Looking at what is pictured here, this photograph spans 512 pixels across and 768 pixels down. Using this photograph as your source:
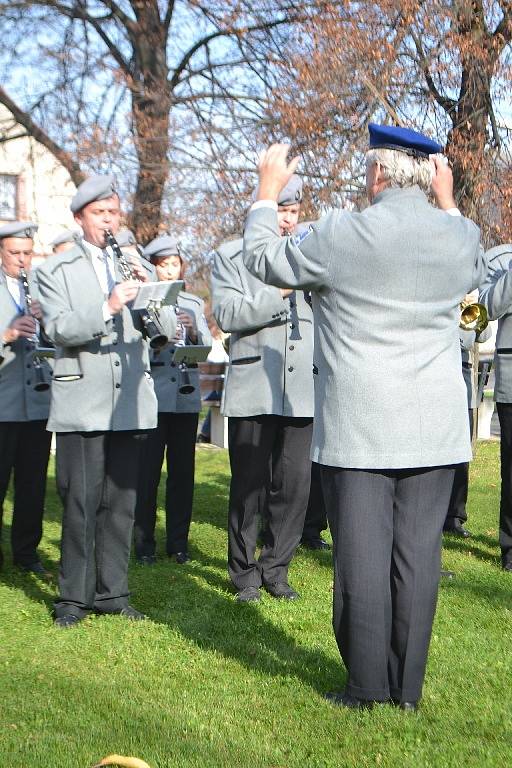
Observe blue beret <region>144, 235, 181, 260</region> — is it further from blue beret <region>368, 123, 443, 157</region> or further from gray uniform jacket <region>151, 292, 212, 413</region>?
blue beret <region>368, 123, 443, 157</region>

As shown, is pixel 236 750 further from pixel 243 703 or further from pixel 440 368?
pixel 440 368

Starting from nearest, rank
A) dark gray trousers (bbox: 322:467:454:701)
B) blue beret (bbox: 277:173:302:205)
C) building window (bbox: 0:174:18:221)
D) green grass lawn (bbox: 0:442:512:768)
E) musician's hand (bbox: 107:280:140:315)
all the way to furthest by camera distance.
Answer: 1. green grass lawn (bbox: 0:442:512:768)
2. dark gray trousers (bbox: 322:467:454:701)
3. musician's hand (bbox: 107:280:140:315)
4. blue beret (bbox: 277:173:302:205)
5. building window (bbox: 0:174:18:221)

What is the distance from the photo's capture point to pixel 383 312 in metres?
4.25

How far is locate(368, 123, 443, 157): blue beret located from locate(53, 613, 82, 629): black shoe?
121 inches

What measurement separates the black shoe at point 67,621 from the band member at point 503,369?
3.01 meters

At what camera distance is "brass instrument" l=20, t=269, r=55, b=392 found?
24.2ft

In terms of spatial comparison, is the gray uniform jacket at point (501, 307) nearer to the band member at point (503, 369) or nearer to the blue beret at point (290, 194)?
the band member at point (503, 369)

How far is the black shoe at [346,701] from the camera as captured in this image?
4.41 metres

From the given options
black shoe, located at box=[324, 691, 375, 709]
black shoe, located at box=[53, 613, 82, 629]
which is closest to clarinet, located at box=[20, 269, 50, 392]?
black shoe, located at box=[53, 613, 82, 629]

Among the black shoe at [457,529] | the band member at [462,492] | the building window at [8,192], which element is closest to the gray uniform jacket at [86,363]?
the band member at [462,492]

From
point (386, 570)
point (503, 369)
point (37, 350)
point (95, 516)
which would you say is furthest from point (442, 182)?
point (37, 350)

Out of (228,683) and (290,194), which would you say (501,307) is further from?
(228,683)

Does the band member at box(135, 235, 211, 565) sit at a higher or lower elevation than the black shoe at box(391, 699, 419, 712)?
higher

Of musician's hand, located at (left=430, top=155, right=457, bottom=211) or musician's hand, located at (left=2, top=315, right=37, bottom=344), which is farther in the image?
musician's hand, located at (left=2, top=315, right=37, bottom=344)
